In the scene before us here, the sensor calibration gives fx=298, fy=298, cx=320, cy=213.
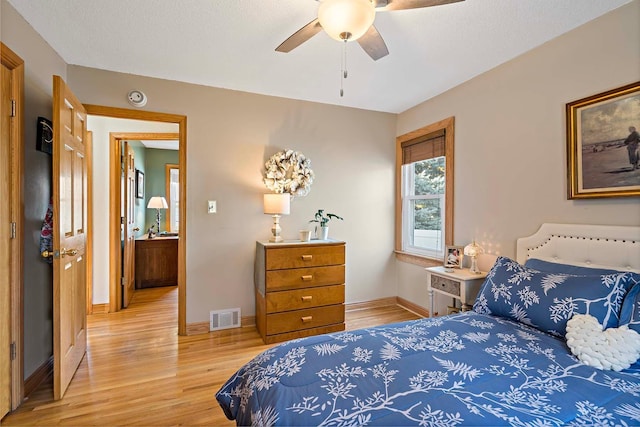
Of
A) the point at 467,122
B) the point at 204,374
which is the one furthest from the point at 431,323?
the point at 467,122

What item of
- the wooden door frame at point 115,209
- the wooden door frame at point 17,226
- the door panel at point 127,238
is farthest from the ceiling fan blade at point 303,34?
the door panel at point 127,238

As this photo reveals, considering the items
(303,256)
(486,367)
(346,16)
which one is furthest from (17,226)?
(486,367)

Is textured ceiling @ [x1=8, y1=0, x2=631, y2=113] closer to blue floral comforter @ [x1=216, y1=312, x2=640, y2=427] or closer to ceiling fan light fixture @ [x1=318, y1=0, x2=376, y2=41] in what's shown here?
ceiling fan light fixture @ [x1=318, y1=0, x2=376, y2=41]

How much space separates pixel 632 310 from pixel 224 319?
10.1 ft

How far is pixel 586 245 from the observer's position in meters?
1.94

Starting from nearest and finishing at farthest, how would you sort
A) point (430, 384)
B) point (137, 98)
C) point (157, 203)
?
point (430, 384) → point (137, 98) → point (157, 203)

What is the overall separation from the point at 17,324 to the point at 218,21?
231 centimetres

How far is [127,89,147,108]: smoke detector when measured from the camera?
2775mm

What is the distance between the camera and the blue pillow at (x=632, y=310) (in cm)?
139

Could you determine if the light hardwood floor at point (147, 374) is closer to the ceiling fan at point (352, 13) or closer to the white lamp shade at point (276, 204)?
the white lamp shade at point (276, 204)

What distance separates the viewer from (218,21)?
198 cm

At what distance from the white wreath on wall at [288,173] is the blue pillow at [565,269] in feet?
7.00

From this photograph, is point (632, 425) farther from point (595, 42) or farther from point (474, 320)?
point (595, 42)

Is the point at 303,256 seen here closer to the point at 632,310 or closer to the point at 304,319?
the point at 304,319
